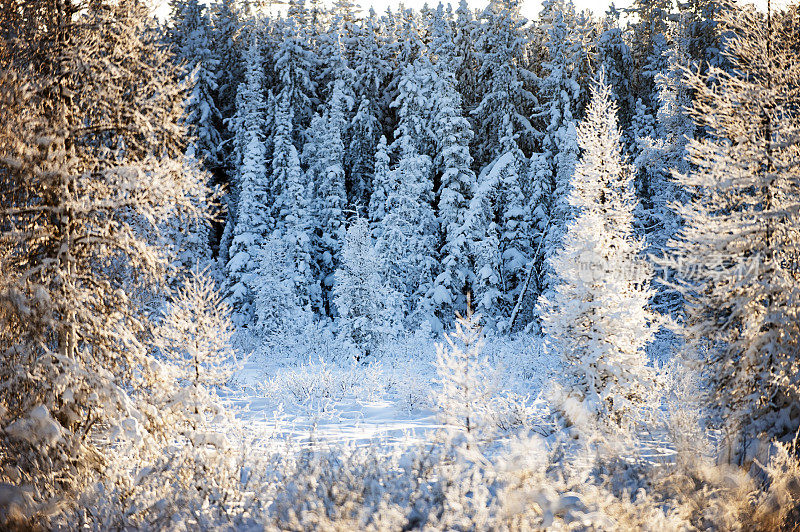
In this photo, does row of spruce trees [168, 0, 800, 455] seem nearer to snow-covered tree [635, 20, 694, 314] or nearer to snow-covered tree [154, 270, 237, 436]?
snow-covered tree [635, 20, 694, 314]

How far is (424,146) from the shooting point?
1086 inches

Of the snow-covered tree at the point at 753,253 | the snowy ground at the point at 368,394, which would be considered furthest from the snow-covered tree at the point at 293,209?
the snow-covered tree at the point at 753,253

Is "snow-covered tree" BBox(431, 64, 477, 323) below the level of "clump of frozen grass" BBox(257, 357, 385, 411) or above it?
above

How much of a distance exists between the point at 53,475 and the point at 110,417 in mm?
857

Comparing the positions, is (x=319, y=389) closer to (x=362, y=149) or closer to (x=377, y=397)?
(x=377, y=397)

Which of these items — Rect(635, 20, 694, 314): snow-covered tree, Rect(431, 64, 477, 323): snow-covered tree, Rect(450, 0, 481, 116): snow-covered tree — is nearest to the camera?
Rect(635, 20, 694, 314): snow-covered tree

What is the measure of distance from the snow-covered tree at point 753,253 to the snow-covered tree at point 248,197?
68.7 feet

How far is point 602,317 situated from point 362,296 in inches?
494

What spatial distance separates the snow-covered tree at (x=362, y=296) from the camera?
2164 centimetres

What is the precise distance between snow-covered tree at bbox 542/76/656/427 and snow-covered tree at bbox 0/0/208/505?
7551 mm

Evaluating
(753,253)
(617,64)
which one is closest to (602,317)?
(753,253)

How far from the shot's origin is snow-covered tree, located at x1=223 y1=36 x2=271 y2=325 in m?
26.5

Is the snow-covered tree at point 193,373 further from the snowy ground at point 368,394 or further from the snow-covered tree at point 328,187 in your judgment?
the snow-covered tree at point 328,187

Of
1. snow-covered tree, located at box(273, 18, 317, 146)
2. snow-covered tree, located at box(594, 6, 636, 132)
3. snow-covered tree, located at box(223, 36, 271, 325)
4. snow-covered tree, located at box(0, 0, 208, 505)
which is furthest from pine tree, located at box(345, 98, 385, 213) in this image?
snow-covered tree, located at box(0, 0, 208, 505)
